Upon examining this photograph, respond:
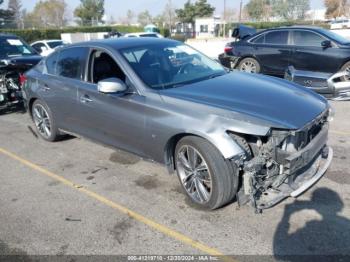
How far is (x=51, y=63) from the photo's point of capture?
225 inches

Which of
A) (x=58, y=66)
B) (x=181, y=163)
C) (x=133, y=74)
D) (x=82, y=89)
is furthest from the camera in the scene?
(x=58, y=66)

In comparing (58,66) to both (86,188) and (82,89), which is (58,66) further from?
(86,188)

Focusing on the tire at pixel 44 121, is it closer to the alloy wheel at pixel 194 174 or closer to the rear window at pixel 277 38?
the alloy wheel at pixel 194 174

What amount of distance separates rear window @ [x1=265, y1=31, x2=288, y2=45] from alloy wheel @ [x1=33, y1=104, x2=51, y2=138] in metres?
6.74

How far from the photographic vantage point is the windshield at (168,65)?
427 centimetres

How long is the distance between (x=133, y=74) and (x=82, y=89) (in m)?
0.99

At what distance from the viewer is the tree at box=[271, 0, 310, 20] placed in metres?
91.8

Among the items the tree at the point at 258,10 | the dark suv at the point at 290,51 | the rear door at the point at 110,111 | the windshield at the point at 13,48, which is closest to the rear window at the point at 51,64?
the rear door at the point at 110,111

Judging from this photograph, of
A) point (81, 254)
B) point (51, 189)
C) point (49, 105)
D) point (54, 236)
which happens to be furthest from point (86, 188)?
point (49, 105)

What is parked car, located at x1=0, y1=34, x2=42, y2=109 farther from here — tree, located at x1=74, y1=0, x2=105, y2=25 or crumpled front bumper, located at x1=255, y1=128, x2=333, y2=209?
tree, located at x1=74, y1=0, x2=105, y2=25

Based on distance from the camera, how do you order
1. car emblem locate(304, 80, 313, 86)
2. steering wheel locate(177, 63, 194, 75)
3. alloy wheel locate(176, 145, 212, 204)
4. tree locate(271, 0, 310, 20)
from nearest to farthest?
alloy wheel locate(176, 145, 212, 204) < steering wheel locate(177, 63, 194, 75) < car emblem locate(304, 80, 313, 86) < tree locate(271, 0, 310, 20)

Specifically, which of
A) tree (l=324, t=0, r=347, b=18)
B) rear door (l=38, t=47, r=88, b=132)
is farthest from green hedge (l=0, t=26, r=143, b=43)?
tree (l=324, t=0, r=347, b=18)

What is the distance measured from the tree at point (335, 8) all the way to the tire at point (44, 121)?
85227 millimetres

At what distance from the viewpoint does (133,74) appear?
4.21 metres
